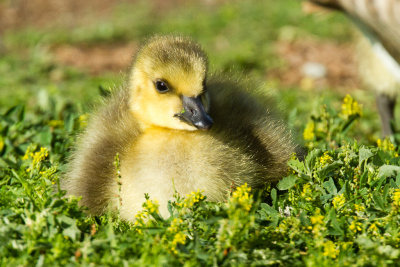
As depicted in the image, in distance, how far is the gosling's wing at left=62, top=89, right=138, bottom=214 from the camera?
224 cm

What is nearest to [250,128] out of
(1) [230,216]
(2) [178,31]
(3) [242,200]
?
(3) [242,200]

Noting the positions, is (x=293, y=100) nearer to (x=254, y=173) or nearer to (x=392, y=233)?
(x=254, y=173)

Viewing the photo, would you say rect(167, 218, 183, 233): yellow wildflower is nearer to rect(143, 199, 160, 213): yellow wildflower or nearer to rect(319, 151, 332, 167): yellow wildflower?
rect(143, 199, 160, 213): yellow wildflower

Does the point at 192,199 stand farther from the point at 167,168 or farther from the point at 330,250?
the point at 330,250

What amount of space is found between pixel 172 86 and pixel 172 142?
22 cm

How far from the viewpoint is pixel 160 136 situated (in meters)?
2.23

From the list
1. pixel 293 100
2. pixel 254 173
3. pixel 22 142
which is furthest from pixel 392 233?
pixel 293 100

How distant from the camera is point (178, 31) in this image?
478cm

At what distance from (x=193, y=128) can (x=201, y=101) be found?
4.9 inches

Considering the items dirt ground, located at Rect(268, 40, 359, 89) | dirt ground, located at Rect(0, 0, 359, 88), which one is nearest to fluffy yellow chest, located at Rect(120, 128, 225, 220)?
dirt ground, located at Rect(0, 0, 359, 88)

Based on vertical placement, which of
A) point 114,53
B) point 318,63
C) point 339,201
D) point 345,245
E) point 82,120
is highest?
point 114,53

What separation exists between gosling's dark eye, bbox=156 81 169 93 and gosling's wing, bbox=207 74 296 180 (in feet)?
0.72

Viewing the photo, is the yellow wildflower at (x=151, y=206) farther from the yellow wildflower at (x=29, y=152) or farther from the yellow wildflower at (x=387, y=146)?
the yellow wildflower at (x=387, y=146)

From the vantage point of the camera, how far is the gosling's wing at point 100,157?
2.24 meters
